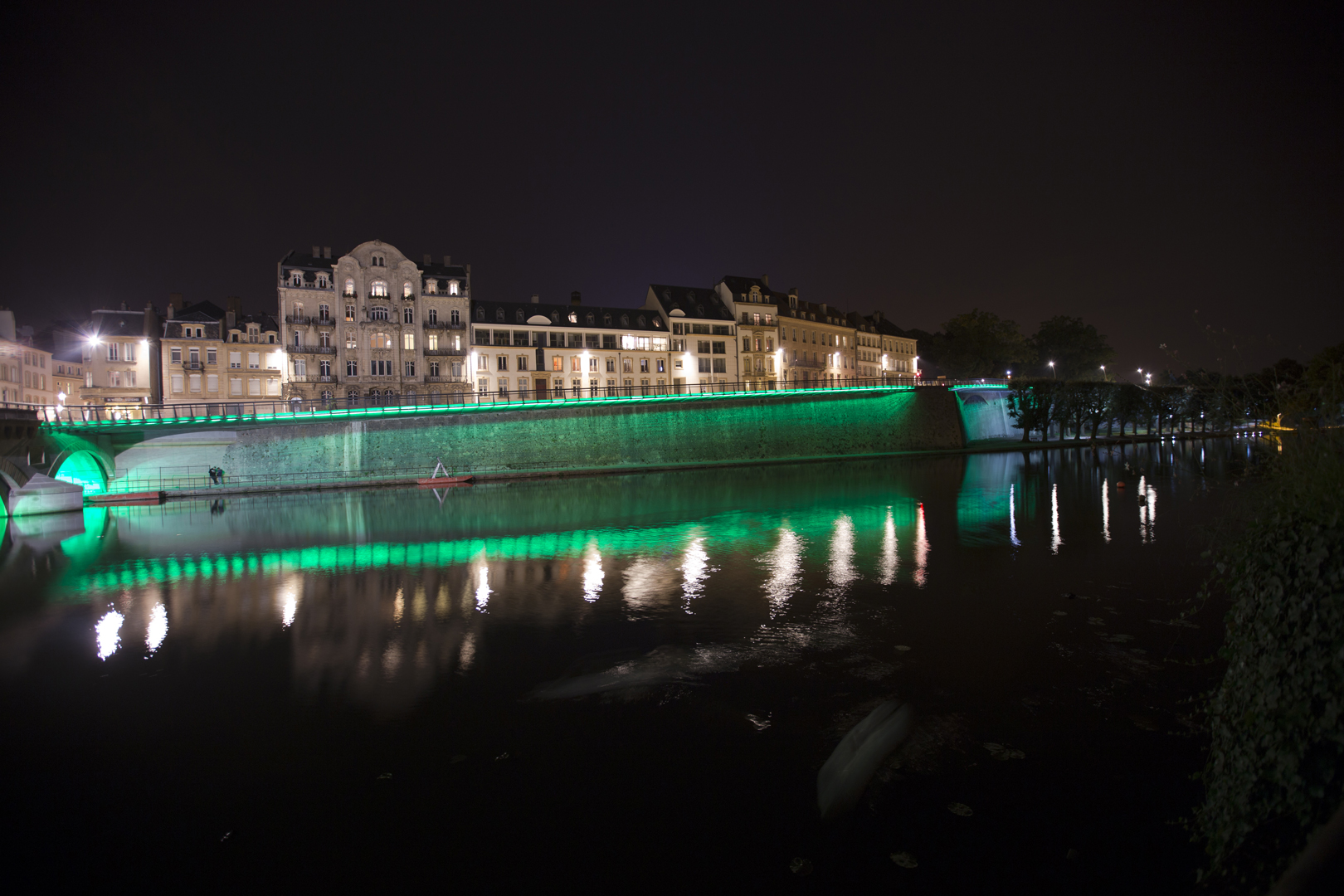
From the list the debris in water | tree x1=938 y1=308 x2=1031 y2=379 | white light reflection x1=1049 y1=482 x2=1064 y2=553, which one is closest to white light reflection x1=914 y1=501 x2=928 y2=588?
white light reflection x1=1049 y1=482 x2=1064 y2=553

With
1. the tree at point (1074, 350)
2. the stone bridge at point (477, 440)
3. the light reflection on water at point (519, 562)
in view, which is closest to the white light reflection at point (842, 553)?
the light reflection on water at point (519, 562)

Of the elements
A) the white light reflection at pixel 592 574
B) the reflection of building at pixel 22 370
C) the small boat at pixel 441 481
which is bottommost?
the white light reflection at pixel 592 574

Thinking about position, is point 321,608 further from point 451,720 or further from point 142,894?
point 142,894

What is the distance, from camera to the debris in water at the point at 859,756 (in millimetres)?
6199

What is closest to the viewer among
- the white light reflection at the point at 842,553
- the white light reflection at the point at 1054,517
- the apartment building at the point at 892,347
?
the white light reflection at the point at 842,553

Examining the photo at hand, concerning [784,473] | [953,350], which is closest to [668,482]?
[784,473]

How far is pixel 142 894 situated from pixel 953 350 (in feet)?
344

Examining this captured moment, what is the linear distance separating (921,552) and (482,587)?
1066cm

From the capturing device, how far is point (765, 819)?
19.5 feet

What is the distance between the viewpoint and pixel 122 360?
6203 cm

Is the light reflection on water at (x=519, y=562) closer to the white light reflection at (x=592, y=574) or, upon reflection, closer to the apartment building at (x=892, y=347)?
the white light reflection at (x=592, y=574)

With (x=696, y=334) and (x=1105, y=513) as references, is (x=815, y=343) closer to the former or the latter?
(x=696, y=334)

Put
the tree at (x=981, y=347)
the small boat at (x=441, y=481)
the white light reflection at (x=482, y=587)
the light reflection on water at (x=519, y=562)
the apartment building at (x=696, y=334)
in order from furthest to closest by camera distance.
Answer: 1. the tree at (x=981, y=347)
2. the apartment building at (x=696, y=334)
3. the small boat at (x=441, y=481)
4. the white light reflection at (x=482, y=587)
5. the light reflection on water at (x=519, y=562)

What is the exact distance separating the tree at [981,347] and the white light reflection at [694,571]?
289 ft
